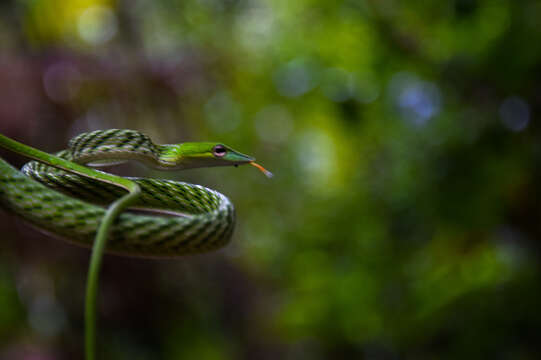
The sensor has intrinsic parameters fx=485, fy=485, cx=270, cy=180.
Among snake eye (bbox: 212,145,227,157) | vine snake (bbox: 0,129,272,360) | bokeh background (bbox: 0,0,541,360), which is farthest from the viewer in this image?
bokeh background (bbox: 0,0,541,360)

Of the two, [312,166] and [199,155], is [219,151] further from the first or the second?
[312,166]

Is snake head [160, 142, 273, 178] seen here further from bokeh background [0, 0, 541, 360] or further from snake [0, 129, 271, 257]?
bokeh background [0, 0, 541, 360]

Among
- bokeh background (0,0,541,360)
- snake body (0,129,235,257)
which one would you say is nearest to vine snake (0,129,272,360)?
snake body (0,129,235,257)

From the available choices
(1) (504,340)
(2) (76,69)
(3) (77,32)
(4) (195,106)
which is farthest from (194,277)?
(1) (504,340)

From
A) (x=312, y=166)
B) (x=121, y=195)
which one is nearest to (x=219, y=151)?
(x=121, y=195)

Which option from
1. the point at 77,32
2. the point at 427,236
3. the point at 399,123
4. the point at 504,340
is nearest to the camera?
the point at 504,340

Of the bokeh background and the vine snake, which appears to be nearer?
the vine snake

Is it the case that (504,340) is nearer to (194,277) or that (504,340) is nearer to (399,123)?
(399,123)
